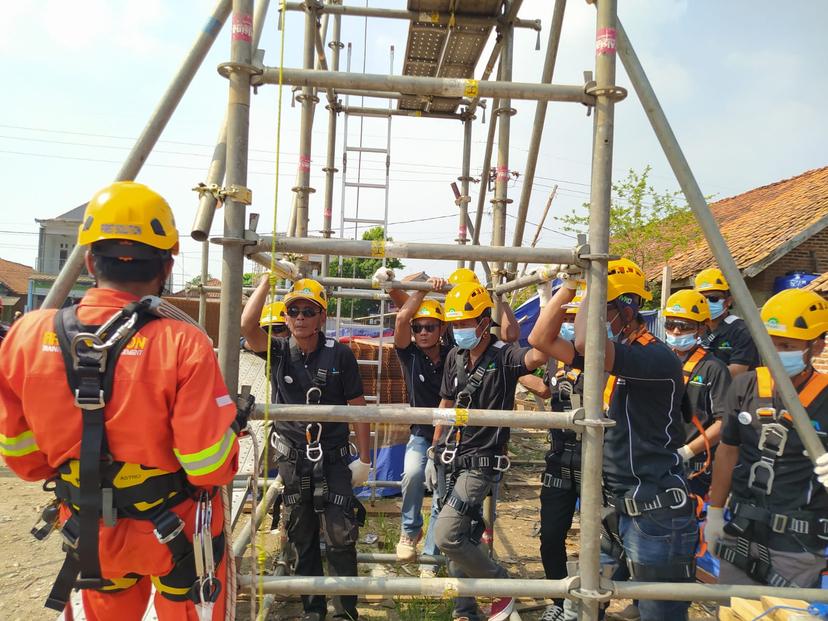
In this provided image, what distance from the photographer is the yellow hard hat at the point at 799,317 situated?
9.71 feet

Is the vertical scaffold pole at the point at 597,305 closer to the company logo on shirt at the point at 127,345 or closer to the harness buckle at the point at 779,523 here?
the harness buckle at the point at 779,523

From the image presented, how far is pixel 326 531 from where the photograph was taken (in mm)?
3941

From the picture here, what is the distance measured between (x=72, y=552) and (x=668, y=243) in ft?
69.4

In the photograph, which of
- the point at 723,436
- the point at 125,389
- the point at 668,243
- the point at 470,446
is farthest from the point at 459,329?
the point at 668,243

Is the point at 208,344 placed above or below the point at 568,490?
above

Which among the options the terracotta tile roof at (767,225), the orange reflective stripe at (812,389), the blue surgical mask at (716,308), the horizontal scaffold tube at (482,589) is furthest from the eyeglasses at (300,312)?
the terracotta tile roof at (767,225)

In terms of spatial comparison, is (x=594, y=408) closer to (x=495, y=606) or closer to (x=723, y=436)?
(x=723, y=436)

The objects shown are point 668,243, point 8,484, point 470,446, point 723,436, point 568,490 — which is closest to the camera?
point 723,436

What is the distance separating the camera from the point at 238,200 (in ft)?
7.75

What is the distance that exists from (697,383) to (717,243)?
226 cm

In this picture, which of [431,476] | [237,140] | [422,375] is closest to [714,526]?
[431,476]

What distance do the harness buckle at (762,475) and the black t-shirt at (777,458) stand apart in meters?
0.02

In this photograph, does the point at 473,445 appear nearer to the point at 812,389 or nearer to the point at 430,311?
the point at 430,311

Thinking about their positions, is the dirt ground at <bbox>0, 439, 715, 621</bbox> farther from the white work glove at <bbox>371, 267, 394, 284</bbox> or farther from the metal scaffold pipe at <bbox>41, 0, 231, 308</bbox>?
the metal scaffold pipe at <bbox>41, 0, 231, 308</bbox>
